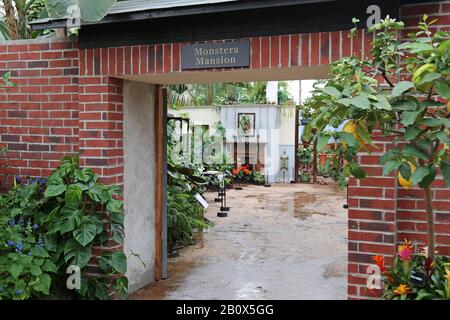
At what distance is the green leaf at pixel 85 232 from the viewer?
4223 mm

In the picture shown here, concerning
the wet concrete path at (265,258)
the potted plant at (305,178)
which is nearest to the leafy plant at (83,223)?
the wet concrete path at (265,258)

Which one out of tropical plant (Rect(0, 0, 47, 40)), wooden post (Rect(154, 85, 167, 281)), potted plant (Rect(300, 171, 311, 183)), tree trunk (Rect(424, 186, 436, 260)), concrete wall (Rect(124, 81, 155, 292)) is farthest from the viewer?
potted plant (Rect(300, 171, 311, 183))

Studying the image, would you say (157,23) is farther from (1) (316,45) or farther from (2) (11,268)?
(2) (11,268)

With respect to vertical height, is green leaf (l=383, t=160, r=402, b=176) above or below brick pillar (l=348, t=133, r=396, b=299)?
above

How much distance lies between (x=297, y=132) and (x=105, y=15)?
14.9 m

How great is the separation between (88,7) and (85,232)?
184cm

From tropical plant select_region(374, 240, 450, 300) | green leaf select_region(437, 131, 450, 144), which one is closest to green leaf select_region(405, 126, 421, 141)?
green leaf select_region(437, 131, 450, 144)

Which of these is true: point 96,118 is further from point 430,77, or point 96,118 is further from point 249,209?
point 249,209

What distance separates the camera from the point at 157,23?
435cm

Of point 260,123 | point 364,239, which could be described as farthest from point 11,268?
point 260,123

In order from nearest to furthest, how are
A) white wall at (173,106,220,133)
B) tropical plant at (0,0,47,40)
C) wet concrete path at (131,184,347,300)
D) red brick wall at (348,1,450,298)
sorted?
1. red brick wall at (348,1,450,298)
2. wet concrete path at (131,184,347,300)
3. tropical plant at (0,0,47,40)
4. white wall at (173,106,220,133)

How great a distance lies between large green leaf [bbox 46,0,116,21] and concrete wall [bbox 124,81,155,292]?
1021 millimetres

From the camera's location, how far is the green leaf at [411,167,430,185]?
223 centimetres

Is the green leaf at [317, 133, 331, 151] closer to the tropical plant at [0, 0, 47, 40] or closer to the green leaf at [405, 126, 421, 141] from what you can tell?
the green leaf at [405, 126, 421, 141]
